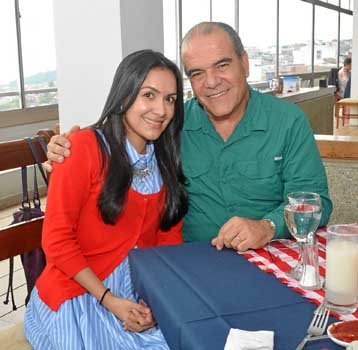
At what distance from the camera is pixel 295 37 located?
1134cm

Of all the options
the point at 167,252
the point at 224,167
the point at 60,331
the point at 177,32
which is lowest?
the point at 60,331

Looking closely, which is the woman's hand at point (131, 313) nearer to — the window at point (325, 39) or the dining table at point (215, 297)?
the dining table at point (215, 297)

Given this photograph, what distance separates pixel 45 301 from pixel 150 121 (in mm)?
579

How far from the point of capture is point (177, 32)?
23.0ft

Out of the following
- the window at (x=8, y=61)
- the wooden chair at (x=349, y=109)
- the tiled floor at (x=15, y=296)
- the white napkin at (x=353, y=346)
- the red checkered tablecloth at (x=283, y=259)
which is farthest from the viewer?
the wooden chair at (x=349, y=109)

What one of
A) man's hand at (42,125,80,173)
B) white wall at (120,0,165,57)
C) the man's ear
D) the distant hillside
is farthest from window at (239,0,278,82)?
man's hand at (42,125,80,173)

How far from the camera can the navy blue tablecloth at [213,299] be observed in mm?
878

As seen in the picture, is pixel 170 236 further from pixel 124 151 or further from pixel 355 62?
pixel 355 62

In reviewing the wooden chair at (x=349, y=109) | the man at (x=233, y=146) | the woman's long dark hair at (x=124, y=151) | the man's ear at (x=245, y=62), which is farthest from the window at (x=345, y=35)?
the woman's long dark hair at (x=124, y=151)

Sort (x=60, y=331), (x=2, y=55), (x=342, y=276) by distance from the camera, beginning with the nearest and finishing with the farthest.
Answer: (x=342, y=276) → (x=60, y=331) → (x=2, y=55)

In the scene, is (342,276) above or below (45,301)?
above

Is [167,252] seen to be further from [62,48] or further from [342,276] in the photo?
[62,48]

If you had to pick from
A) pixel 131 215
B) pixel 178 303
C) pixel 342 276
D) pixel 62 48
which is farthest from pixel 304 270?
pixel 62 48

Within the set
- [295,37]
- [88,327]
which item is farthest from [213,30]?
[295,37]
